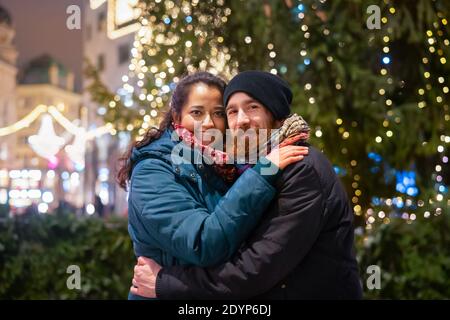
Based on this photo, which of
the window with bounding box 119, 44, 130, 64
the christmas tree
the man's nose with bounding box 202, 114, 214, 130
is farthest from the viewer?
the window with bounding box 119, 44, 130, 64

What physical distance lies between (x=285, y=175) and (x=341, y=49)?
3898 mm

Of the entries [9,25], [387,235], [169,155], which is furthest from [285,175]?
[9,25]

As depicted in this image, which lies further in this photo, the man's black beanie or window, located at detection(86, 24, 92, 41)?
window, located at detection(86, 24, 92, 41)

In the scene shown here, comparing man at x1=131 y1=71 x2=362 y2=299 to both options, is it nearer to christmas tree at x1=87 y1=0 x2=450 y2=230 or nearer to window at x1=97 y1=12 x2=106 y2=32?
christmas tree at x1=87 y1=0 x2=450 y2=230

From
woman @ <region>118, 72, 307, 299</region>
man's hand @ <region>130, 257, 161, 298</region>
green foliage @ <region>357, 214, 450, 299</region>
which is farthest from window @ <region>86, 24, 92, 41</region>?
man's hand @ <region>130, 257, 161, 298</region>

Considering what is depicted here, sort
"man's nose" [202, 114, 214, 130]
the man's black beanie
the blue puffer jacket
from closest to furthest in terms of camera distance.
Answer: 1. the blue puffer jacket
2. the man's black beanie
3. "man's nose" [202, 114, 214, 130]

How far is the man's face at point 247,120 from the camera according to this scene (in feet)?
7.97

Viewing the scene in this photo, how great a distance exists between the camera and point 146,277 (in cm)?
250

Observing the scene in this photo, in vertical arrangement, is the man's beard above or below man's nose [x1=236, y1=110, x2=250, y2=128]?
below

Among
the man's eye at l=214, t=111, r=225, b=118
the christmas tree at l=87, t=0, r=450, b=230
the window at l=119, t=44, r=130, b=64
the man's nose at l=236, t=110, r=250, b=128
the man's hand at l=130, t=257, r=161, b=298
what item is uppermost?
the window at l=119, t=44, r=130, b=64

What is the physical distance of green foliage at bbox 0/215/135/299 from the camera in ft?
20.0

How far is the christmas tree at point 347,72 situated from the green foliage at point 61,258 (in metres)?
1.19

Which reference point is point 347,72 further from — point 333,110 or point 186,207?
point 186,207

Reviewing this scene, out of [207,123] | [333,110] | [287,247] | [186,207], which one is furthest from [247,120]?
[333,110]
